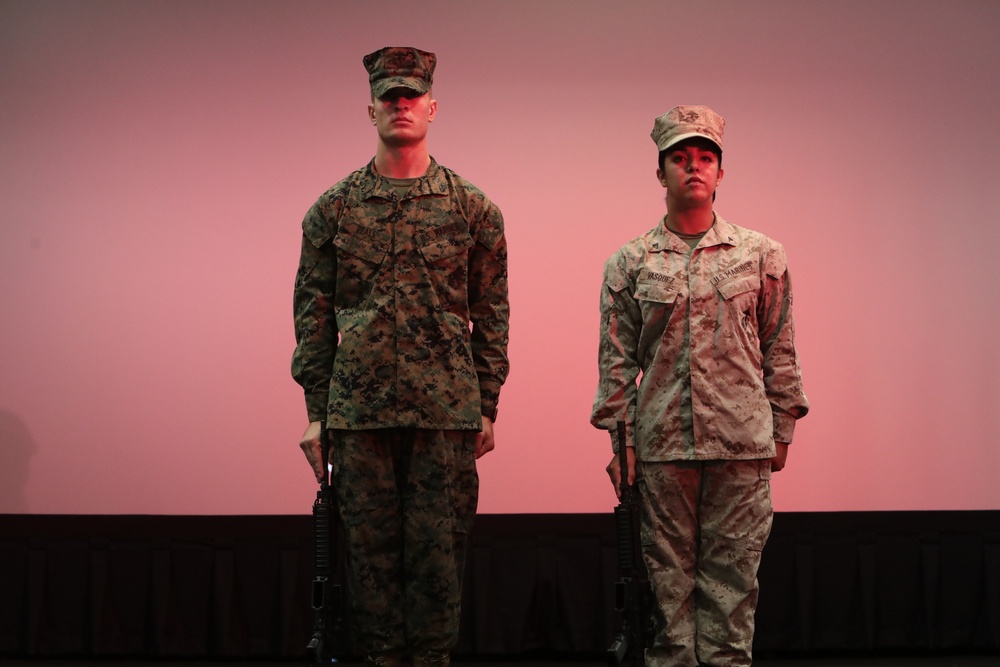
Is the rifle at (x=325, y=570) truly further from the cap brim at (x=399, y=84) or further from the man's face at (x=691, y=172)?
the man's face at (x=691, y=172)

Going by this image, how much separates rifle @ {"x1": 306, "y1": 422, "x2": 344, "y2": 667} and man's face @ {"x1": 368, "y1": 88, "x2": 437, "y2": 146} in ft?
2.26

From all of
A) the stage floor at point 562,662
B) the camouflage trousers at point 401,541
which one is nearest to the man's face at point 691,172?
the camouflage trousers at point 401,541

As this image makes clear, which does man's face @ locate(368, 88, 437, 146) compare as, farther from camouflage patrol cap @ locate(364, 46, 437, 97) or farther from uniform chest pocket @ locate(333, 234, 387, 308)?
uniform chest pocket @ locate(333, 234, 387, 308)

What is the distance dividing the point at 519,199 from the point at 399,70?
158cm

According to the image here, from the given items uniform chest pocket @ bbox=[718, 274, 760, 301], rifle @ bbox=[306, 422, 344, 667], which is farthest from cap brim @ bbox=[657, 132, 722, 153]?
rifle @ bbox=[306, 422, 344, 667]

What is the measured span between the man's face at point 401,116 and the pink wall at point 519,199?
154cm

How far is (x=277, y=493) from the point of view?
4.03 meters

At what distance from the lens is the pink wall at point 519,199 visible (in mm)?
4074

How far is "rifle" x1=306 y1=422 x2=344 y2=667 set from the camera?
2445 mm

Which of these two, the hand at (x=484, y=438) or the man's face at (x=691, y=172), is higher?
the man's face at (x=691, y=172)

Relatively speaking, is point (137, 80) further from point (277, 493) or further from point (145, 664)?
point (145, 664)

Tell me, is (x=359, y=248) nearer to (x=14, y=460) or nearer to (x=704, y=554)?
(x=704, y=554)

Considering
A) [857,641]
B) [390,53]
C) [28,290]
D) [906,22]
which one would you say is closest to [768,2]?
[906,22]

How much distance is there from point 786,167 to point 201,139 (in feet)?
7.21
